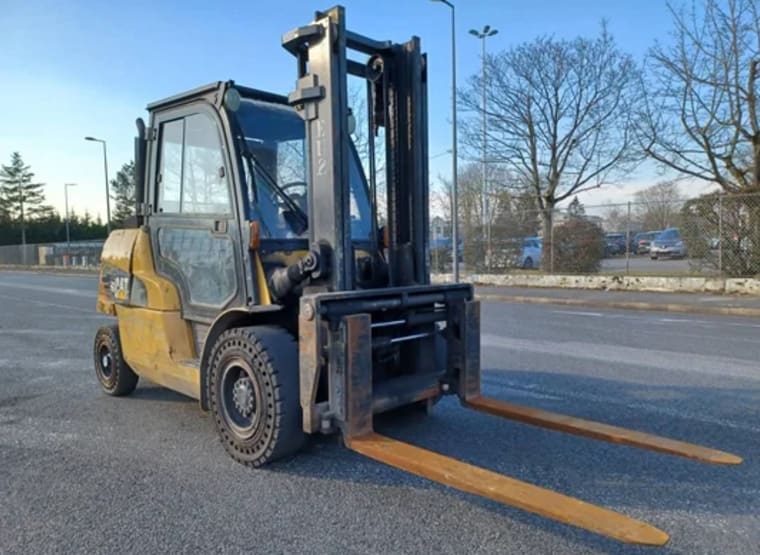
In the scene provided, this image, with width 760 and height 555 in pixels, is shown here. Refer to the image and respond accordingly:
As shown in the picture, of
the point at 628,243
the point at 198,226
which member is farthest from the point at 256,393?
the point at 628,243

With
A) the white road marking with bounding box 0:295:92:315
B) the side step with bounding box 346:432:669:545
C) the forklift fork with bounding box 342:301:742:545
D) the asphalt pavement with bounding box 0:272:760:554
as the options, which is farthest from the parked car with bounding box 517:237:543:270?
the side step with bounding box 346:432:669:545

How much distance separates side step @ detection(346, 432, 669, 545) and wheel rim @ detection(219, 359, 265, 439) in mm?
763

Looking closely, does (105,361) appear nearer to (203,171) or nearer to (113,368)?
(113,368)

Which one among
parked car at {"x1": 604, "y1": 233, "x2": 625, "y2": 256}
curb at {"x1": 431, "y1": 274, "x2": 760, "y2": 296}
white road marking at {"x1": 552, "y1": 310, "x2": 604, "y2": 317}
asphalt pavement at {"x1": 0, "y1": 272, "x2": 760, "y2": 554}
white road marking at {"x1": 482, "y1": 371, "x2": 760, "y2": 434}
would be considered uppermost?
parked car at {"x1": 604, "y1": 233, "x2": 625, "y2": 256}

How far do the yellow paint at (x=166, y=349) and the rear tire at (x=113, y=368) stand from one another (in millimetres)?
644

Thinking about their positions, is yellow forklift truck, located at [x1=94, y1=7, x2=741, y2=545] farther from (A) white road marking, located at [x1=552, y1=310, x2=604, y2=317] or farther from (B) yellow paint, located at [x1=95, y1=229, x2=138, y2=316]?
(A) white road marking, located at [x1=552, y1=310, x2=604, y2=317]

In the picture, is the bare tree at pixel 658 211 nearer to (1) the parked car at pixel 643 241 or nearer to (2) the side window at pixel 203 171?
(1) the parked car at pixel 643 241

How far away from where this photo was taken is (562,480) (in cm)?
378

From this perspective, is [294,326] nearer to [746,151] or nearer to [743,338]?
[743,338]

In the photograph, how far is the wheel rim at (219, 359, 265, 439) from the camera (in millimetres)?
4043

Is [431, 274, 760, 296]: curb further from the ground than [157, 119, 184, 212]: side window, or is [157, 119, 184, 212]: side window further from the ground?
[157, 119, 184, 212]: side window

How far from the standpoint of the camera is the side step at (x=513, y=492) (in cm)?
248

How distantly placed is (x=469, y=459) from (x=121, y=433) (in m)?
2.95

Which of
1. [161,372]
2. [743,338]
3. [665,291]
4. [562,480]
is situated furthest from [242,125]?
[665,291]
